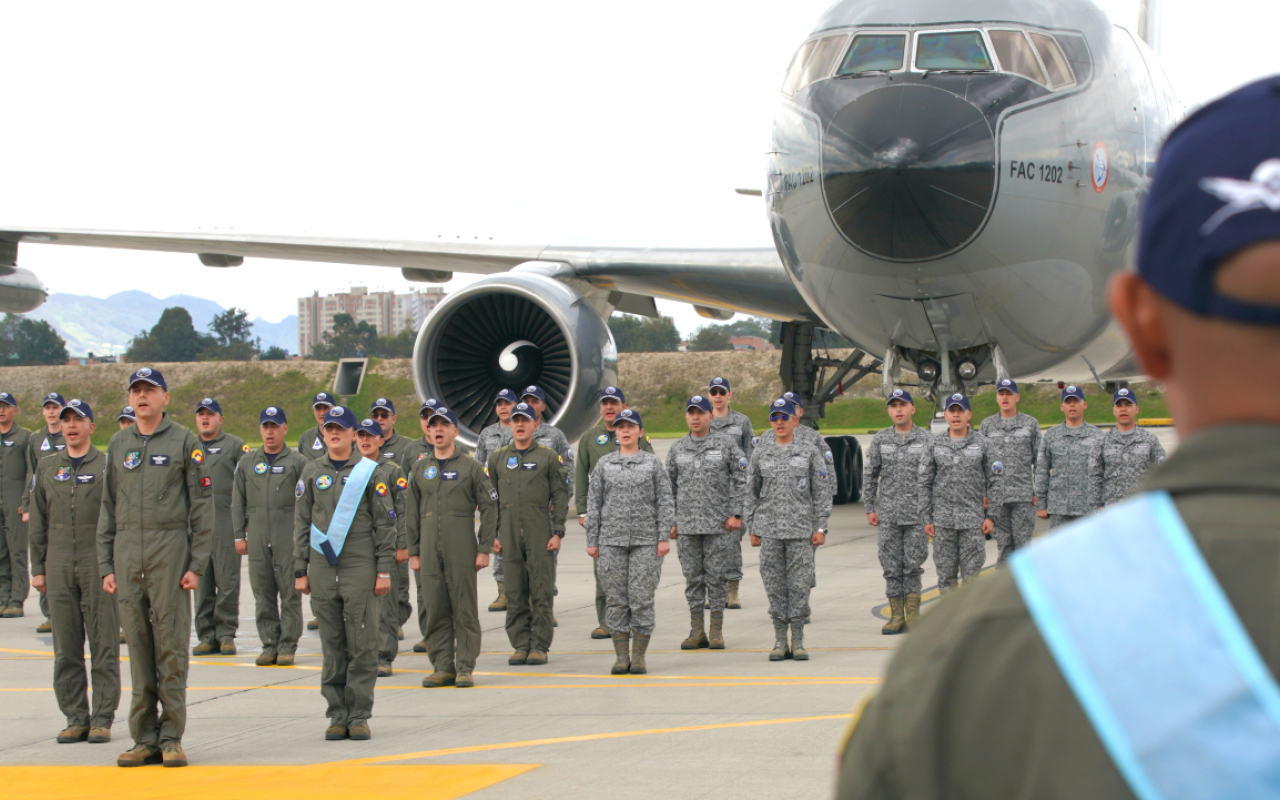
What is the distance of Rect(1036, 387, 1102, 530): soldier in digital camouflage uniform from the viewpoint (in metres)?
9.85

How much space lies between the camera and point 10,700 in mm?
7152

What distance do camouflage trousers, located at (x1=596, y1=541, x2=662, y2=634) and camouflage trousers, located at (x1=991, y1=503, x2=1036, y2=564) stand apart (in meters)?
3.55

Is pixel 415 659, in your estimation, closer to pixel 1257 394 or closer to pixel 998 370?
pixel 998 370

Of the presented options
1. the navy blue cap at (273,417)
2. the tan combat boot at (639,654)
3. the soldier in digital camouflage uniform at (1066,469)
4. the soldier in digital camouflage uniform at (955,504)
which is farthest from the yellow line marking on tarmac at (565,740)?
the soldier in digital camouflage uniform at (1066,469)

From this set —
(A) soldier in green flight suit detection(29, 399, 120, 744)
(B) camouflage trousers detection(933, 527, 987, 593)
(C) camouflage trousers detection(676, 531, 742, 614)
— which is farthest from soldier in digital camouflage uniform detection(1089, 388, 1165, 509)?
(A) soldier in green flight suit detection(29, 399, 120, 744)

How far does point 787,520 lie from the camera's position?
796 cm

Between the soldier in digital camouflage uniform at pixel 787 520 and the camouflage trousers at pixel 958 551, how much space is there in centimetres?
124

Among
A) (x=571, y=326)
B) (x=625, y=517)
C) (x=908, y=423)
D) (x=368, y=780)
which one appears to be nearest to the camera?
(x=368, y=780)

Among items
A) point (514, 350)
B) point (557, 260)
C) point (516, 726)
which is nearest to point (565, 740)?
point (516, 726)

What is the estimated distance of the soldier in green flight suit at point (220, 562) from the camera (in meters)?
8.87

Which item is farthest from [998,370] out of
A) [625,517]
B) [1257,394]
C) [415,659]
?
[1257,394]

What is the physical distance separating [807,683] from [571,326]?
6.89 meters

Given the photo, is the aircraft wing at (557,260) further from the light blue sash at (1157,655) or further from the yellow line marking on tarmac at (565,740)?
the light blue sash at (1157,655)

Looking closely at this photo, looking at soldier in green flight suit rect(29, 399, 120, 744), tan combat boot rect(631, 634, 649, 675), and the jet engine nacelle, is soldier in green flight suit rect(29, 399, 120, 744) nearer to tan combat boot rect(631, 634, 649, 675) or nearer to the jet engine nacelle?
tan combat boot rect(631, 634, 649, 675)
